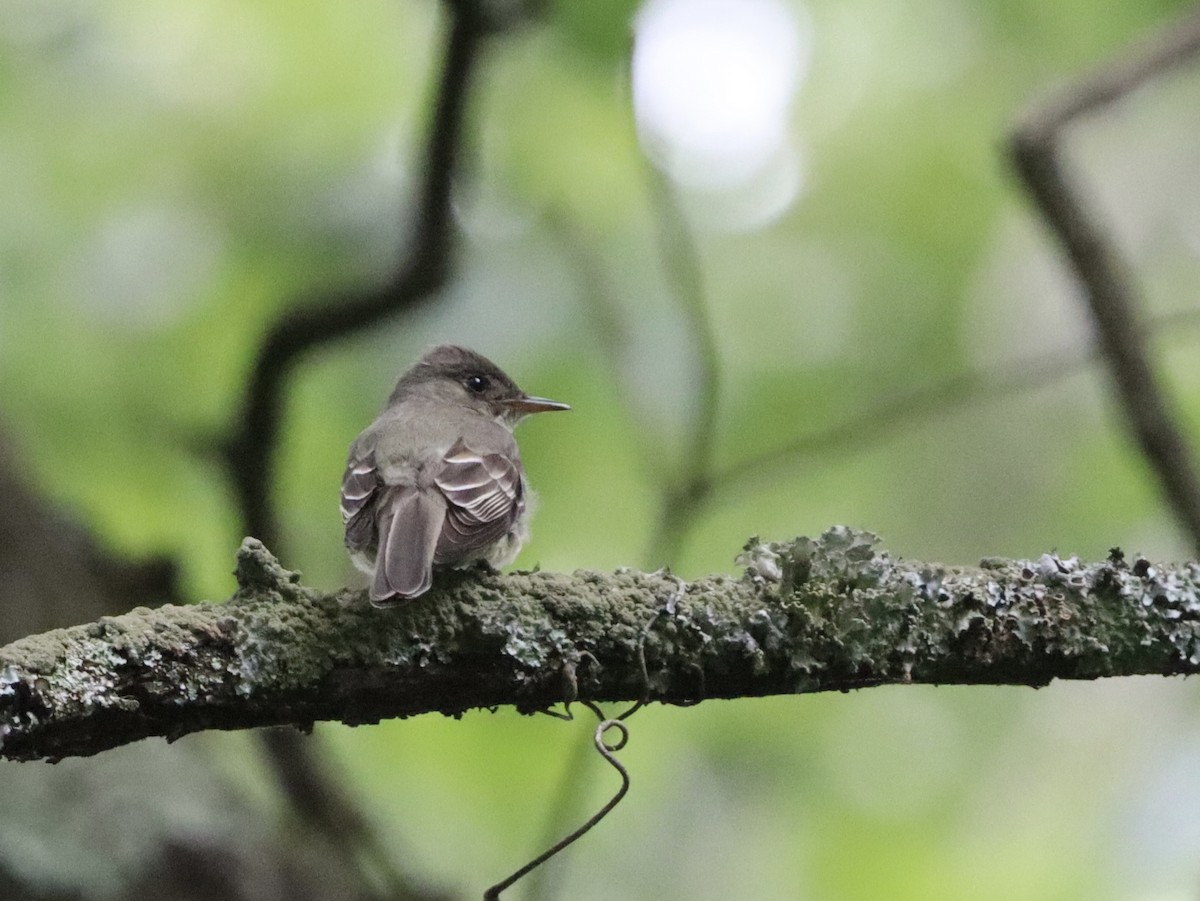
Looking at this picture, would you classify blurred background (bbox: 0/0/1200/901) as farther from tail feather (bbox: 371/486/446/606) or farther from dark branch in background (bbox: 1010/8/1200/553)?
tail feather (bbox: 371/486/446/606)

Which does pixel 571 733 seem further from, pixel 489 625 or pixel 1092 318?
pixel 489 625

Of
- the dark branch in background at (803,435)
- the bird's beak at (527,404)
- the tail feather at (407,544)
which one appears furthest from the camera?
the bird's beak at (527,404)

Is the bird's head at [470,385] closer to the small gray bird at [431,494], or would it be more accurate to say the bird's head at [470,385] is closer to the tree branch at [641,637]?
the small gray bird at [431,494]

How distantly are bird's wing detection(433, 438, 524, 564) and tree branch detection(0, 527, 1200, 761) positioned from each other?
2.41 ft

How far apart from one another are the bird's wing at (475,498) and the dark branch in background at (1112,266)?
1.88 metres

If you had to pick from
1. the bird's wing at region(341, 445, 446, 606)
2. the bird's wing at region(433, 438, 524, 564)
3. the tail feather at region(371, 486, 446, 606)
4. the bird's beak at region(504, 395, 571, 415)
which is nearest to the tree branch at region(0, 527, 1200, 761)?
the tail feather at region(371, 486, 446, 606)

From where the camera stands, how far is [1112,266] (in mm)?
4516

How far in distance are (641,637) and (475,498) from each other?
132 centimetres

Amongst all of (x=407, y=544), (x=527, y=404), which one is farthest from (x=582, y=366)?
(x=407, y=544)

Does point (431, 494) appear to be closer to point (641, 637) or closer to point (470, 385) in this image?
point (641, 637)

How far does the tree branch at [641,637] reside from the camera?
2354 mm

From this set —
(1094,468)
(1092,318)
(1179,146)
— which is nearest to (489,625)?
(1092,318)

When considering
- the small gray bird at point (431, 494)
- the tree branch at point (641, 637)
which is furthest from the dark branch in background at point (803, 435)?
the tree branch at point (641, 637)

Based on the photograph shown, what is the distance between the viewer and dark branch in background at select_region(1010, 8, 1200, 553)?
4258mm
